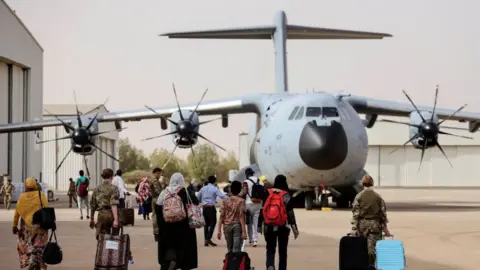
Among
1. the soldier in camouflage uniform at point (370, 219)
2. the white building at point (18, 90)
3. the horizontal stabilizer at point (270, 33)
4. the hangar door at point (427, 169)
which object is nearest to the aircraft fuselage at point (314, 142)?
the horizontal stabilizer at point (270, 33)

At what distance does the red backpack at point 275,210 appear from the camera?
40.1 ft

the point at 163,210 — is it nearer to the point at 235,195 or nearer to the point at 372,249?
the point at 235,195

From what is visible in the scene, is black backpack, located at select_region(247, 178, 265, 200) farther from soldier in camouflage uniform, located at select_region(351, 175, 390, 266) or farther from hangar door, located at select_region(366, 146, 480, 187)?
hangar door, located at select_region(366, 146, 480, 187)

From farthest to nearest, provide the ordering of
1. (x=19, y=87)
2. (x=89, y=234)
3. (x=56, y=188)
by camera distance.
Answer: (x=56, y=188), (x=19, y=87), (x=89, y=234)

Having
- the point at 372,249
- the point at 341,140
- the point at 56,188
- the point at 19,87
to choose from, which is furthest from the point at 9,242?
the point at 56,188

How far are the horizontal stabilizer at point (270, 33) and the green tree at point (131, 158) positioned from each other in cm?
6654

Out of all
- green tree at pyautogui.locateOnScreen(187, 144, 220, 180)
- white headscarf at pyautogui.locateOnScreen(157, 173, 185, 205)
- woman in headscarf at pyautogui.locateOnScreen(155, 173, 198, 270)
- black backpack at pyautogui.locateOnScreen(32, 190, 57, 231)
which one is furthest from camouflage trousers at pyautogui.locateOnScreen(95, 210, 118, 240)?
green tree at pyautogui.locateOnScreen(187, 144, 220, 180)

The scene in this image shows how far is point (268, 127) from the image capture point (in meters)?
27.6

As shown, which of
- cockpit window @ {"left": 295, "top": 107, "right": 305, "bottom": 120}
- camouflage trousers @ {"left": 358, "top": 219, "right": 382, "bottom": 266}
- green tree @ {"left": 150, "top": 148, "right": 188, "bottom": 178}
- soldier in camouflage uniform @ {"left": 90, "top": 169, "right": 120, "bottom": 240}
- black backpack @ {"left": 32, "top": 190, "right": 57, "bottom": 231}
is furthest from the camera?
green tree @ {"left": 150, "top": 148, "right": 188, "bottom": 178}

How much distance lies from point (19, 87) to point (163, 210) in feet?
105

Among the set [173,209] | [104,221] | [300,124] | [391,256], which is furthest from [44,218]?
[300,124]

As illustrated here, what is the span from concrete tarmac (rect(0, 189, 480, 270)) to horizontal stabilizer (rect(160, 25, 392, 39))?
25.3 feet

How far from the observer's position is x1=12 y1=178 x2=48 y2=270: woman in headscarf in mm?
11812

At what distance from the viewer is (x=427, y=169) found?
65.6 meters
